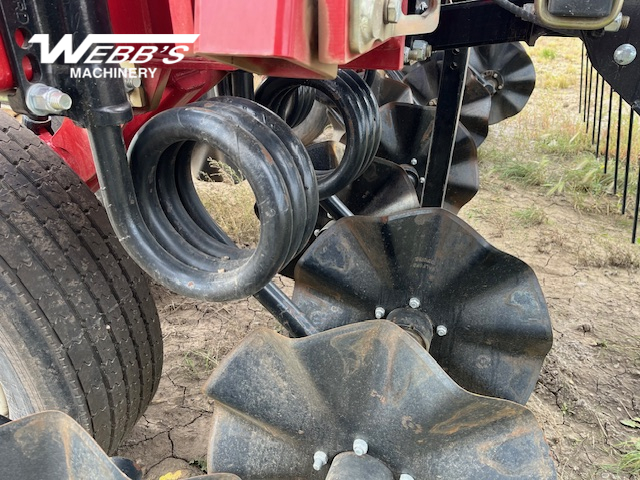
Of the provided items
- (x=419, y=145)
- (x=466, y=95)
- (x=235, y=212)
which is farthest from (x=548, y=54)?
(x=235, y=212)

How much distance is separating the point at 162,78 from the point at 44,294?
485 mm

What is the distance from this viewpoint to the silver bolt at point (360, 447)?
1.00 meters

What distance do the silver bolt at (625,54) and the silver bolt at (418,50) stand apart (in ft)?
1.67

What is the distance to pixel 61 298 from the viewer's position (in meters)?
1.09

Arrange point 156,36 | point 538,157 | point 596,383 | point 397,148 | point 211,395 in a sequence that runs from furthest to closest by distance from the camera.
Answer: point 538,157 → point 397,148 → point 596,383 → point 211,395 → point 156,36

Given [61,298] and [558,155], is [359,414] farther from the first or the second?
[558,155]

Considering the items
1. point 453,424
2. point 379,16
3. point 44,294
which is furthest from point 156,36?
point 453,424

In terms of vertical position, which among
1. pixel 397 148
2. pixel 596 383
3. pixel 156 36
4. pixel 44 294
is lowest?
pixel 596 383

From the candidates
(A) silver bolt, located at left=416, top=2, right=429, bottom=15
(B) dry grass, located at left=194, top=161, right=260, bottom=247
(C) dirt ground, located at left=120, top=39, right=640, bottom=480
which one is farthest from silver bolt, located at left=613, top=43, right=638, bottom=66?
(B) dry grass, located at left=194, top=161, right=260, bottom=247

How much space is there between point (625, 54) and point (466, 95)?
227 centimetres

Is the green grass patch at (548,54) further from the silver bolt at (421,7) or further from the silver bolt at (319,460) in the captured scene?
the silver bolt at (319,460)

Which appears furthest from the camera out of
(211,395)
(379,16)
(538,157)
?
(538,157)

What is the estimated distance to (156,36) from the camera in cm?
93

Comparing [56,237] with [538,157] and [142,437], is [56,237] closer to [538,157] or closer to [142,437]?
[142,437]
